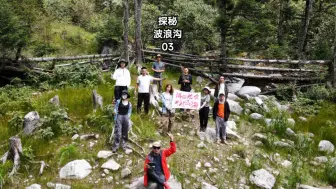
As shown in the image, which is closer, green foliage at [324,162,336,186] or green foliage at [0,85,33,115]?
green foliage at [324,162,336,186]

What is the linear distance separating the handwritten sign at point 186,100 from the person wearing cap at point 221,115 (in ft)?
2.01

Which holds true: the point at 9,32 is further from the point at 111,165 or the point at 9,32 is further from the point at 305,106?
the point at 305,106

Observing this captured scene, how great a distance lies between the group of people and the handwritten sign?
0.13 metres

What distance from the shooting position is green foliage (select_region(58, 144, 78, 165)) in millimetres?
7268

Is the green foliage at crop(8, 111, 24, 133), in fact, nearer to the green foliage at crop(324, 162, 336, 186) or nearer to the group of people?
the group of people

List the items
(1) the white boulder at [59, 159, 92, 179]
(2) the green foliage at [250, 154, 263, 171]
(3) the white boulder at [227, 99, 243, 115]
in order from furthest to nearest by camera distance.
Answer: (3) the white boulder at [227, 99, 243, 115]
(2) the green foliage at [250, 154, 263, 171]
(1) the white boulder at [59, 159, 92, 179]

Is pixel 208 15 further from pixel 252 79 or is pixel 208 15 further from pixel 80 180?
pixel 80 180

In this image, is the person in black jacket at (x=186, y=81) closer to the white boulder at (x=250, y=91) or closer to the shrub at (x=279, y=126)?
the shrub at (x=279, y=126)

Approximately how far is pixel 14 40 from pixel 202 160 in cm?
855

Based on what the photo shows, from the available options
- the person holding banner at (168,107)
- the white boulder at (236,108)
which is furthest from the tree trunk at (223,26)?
the person holding banner at (168,107)

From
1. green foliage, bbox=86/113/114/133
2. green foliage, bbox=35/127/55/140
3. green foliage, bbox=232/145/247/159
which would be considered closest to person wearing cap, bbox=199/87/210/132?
green foliage, bbox=232/145/247/159

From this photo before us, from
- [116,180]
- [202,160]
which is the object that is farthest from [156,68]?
[116,180]

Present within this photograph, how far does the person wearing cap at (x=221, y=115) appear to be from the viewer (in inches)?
347

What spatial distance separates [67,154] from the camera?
7391 millimetres
